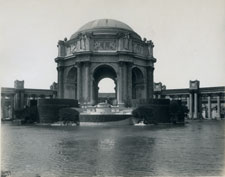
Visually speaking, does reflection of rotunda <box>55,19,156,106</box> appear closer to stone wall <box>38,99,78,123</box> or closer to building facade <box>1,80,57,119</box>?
stone wall <box>38,99,78,123</box>

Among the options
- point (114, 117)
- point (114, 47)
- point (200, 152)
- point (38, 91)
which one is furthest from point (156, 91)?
point (200, 152)

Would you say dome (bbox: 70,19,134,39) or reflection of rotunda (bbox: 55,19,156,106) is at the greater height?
dome (bbox: 70,19,134,39)

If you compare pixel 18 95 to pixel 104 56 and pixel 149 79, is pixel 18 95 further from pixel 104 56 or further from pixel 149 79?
pixel 149 79

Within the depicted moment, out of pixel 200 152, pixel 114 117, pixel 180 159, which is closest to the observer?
pixel 180 159

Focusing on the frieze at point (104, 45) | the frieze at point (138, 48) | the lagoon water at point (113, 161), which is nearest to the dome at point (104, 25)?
the frieze at point (104, 45)

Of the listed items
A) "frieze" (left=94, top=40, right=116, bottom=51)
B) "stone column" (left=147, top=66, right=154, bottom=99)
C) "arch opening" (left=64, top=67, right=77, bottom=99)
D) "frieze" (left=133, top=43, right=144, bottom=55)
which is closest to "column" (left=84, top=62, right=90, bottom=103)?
"frieze" (left=94, top=40, right=116, bottom=51)

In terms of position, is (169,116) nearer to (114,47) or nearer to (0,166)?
(114,47)

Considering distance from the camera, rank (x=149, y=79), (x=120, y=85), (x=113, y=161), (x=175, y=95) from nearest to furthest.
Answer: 1. (x=113, y=161)
2. (x=120, y=85)
3. (x=149, y=79)
4. (x=175, y=95)

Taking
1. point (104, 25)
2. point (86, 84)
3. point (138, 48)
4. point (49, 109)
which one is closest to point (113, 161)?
point (49, 109)
